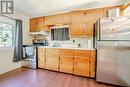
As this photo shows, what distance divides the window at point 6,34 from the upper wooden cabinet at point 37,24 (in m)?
0.96

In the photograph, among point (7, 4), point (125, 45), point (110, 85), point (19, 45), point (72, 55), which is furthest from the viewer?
point (19, 45)

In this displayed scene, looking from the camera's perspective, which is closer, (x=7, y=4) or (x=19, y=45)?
(x=7, y=4)

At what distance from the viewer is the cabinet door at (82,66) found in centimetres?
300

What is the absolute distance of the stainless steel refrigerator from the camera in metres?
2.34

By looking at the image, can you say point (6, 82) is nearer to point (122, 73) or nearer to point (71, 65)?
point (71, 65)

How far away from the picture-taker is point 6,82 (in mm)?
2623

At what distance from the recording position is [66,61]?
3350mm

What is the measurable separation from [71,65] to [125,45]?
167cm

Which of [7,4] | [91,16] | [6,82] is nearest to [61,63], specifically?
[6,82]

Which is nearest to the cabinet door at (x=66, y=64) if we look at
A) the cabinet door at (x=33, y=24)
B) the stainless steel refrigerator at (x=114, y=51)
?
the stainless steel refrigerator at (x=114, y=51)

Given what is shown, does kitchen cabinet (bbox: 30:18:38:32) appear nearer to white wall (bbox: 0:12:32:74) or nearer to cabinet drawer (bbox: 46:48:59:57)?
white wall (bbox: 0:12:32:74)

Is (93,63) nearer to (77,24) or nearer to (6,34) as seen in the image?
(77,24)

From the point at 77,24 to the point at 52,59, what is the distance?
157 centimetres

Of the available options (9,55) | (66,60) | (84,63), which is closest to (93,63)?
(84,63)
